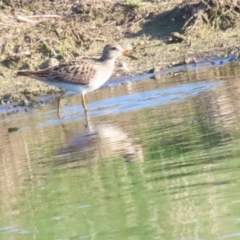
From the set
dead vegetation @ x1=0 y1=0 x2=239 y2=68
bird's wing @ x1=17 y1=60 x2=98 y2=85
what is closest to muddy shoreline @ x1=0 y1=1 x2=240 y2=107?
dead vegetation @ x1=0 y1=0 x2=239 y2=68

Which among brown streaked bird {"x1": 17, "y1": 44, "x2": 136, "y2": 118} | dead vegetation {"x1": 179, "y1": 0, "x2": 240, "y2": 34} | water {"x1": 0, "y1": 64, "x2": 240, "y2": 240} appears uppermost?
dead vegetation {"x1": 179, "y1": 0, "x2": 240, "y2": 34}

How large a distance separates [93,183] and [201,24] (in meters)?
9.56

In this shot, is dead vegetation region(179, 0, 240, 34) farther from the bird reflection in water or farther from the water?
the bird reflection in water

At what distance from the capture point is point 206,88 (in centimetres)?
1185

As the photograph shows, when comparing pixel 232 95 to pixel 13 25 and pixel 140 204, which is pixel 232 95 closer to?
pixel 140 204

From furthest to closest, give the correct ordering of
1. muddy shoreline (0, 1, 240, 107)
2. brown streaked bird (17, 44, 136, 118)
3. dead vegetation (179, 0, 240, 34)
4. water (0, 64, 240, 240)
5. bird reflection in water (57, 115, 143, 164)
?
dead vegetation (179, 0, 240, 34) < muddy shoreline (0, 1, 240, 107) < brown streaked bird (17, 44, 136, 118) < bird reflection in water (57, 115, 143, 164) < water (0, 64, 240, 240)

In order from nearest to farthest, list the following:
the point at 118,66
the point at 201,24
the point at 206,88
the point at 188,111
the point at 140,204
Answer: the point at 140,204 → the point at 188,111 → the point at 206,88 → the point at 118,66 → the point at 201,24

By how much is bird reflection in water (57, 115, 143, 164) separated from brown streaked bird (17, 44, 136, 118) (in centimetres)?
219

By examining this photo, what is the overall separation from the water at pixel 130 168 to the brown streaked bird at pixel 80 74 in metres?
0.29

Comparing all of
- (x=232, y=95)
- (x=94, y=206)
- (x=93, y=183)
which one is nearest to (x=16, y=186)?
(x=93, y=183)

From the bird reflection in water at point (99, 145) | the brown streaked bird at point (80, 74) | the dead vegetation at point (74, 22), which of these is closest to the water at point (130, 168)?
the bird reflection in water at point (99, 145)

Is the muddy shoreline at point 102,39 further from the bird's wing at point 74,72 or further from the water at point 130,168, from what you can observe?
the water at point 130,168

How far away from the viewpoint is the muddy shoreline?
1509 centimetres

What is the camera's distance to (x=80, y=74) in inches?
496
